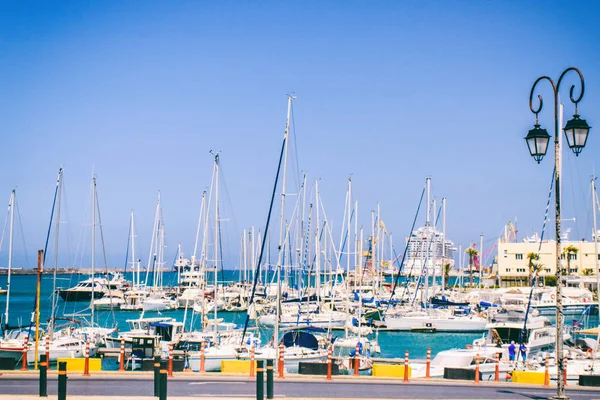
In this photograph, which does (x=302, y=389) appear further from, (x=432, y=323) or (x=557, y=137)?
(x=432, y=323)

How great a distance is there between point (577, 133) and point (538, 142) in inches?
36.3

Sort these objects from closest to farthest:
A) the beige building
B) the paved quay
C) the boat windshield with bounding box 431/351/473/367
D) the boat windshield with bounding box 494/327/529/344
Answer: the paved quay < the boat windshield with bounding box 431/351/473/367 < the boat windshield with bounding box 494/327/529/344 < the beige building

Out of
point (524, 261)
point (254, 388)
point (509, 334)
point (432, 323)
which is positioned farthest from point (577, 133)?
point (524, 261)

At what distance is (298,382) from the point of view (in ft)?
89.6

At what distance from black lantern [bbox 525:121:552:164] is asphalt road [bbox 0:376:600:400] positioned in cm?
968

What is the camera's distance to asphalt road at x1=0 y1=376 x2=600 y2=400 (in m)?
→ 23.6

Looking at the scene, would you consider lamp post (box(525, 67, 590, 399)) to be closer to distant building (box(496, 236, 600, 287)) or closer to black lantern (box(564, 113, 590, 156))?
black lantern (box(564, 113, 590, 156))

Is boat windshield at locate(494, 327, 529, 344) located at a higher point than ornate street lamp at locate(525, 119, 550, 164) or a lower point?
lower

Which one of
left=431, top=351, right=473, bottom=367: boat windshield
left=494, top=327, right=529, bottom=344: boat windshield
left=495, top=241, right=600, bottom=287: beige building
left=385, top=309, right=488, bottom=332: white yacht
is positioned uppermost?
left=495, top=241, right=600, bottom=287: beige building

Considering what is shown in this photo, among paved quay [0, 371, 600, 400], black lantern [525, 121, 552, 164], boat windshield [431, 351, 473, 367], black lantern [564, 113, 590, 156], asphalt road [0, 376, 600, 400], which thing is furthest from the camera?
boat windshield [431, 351, 473, 367]

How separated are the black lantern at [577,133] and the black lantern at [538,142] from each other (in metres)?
0.57

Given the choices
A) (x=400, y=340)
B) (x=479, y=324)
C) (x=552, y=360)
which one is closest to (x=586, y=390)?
(x=552, y=360)

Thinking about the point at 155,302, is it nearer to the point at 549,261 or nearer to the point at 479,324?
the point at 479,324

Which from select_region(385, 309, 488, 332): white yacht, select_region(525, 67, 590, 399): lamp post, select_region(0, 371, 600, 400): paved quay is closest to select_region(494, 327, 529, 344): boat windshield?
select_region(0, 371, 600, 400): paved quay
